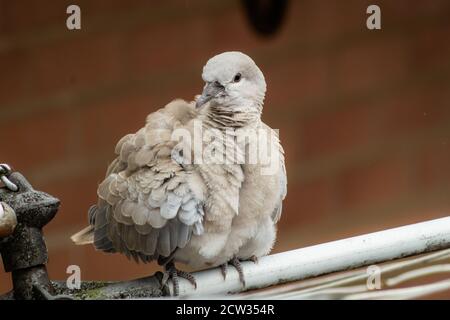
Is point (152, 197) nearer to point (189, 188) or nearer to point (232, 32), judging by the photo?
point (189, 188)

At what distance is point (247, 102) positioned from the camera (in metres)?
1.11

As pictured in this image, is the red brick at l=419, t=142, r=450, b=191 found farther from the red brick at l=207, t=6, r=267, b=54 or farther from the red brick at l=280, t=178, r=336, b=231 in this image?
the red brick at l=207, t=6, r=267, b=54

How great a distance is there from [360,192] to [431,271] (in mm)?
706

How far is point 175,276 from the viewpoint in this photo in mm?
1177

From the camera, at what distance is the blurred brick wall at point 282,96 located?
5.16ft

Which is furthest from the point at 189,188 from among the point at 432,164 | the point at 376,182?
the point at 432,164

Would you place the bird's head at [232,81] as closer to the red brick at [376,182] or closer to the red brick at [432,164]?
the red brick at [376,182]

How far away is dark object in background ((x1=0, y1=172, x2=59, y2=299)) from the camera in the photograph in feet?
3.37

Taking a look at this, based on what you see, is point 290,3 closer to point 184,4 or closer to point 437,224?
point 184,4

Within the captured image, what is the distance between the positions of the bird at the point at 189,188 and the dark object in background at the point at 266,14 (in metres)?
0.50

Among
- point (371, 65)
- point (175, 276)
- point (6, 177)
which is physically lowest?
point (175, 276)

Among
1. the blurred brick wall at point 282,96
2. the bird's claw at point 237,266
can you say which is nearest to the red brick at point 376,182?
the blurred brick wall at point 282,96

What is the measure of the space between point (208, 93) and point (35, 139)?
0.61 metres
